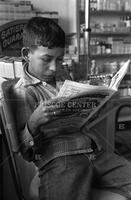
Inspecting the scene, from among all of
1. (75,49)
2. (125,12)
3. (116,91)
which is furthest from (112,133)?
(125,12)

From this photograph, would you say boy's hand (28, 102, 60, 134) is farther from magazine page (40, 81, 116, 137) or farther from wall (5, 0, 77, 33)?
wall (5, 0, 77, 33)

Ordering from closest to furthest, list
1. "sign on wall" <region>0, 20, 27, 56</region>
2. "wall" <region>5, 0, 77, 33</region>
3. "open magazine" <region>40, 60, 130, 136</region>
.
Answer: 1. "open magazine" <region>40, 60, 130, 136</region>
2. "sign on wall" <region>0, 20, 27, 56</region>
3. "wall" <region>5, 0, 77, 33</region>

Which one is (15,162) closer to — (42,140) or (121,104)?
(42,140)

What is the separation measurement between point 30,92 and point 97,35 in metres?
2.08

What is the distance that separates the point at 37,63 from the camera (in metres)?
0.72

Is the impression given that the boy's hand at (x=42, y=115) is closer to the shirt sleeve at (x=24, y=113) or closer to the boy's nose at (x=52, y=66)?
the shirt sleeve at (x=24, y=113)

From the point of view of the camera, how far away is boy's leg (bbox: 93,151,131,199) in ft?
2.49

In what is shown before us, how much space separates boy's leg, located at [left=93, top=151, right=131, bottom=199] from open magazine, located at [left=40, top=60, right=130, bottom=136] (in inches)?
5.5

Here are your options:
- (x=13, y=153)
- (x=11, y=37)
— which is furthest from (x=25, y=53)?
(x=13, y=153)

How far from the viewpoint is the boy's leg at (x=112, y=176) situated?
760 millimetres

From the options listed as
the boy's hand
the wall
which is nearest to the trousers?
the boy's hand

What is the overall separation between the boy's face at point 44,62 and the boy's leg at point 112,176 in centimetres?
30

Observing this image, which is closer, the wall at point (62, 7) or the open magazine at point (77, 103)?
the open magazine at point (77, 103)

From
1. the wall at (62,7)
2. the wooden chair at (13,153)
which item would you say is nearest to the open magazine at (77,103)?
the wooden chair at (13,153)
